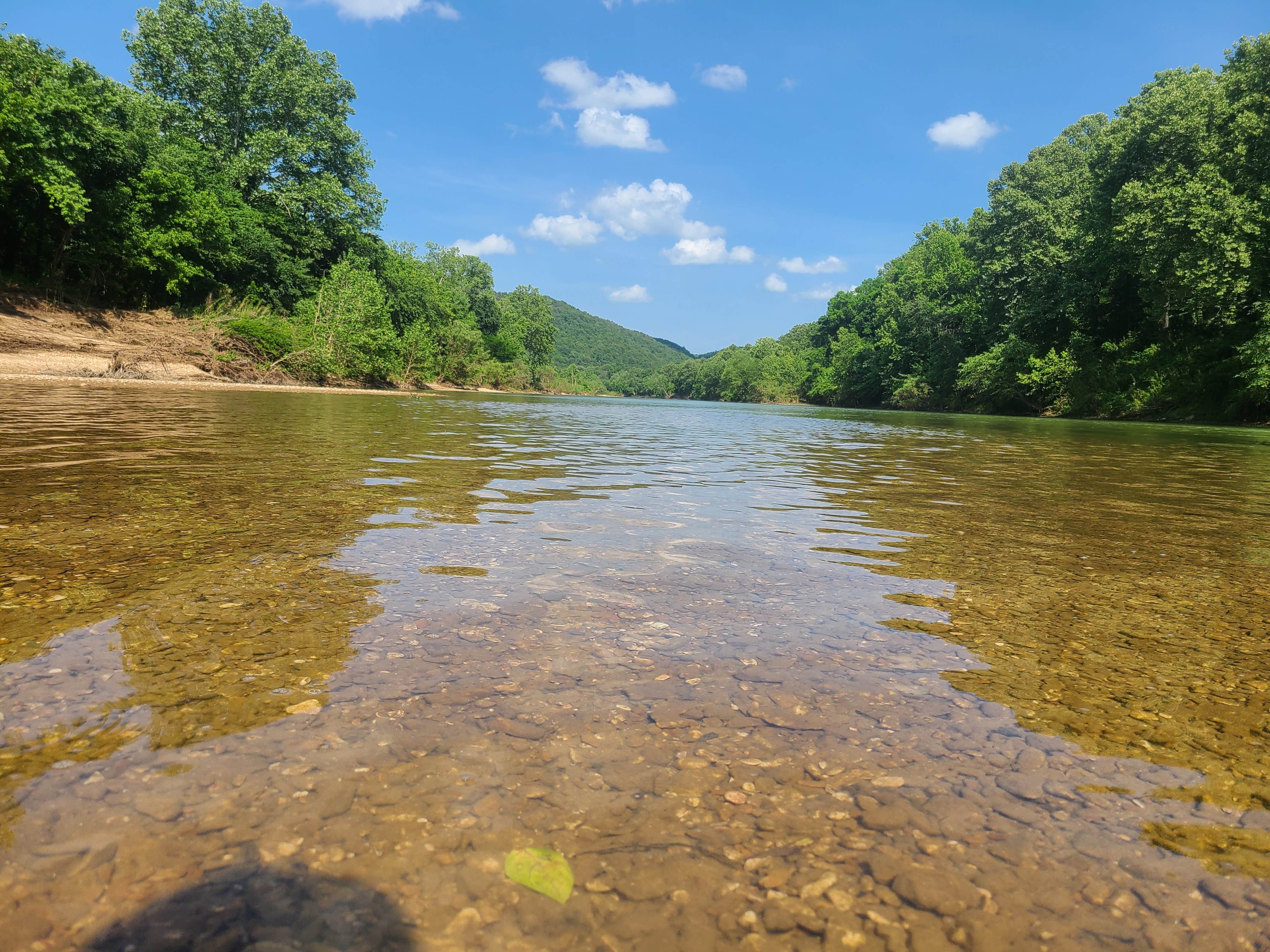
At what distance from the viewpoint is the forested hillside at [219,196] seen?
2638 centimetres

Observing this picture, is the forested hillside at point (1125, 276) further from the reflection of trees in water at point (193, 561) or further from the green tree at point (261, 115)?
the green tree at point (261, 115)

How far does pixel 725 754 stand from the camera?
74.2 inches

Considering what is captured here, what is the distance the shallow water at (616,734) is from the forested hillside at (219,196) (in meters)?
30.2

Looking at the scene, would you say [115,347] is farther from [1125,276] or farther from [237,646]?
[1125,276]

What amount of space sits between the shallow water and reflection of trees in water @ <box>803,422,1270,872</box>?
2cm

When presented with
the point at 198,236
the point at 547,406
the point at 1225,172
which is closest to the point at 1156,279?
the point at 1225,172

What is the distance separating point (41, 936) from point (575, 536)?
3.50 metres

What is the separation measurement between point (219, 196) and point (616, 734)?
4464 centimetres

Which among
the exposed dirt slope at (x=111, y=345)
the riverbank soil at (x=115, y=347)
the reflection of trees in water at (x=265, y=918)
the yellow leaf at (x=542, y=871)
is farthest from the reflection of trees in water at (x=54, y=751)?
the exposed dirt slope at (x=111, y=345)

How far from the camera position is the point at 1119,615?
3.23 metres

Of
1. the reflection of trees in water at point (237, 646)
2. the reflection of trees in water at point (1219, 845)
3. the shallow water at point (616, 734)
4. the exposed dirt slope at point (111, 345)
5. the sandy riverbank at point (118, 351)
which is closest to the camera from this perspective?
the shallow water at point (616, 734)

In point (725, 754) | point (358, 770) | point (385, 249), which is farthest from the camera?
point (385, 249)

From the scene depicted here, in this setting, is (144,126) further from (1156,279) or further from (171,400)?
(1156,279)

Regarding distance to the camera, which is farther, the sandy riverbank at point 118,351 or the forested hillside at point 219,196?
the forested hillside at point 219,196
